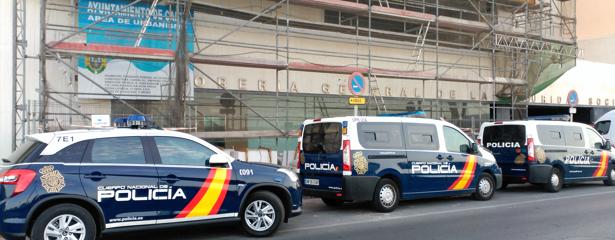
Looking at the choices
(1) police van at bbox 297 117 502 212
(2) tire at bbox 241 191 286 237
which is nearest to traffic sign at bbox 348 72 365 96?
(1) police van at bbox 297 117 502 212

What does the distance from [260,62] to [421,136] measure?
5.07m

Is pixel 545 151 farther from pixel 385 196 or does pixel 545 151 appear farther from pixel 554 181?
pixel 385 196

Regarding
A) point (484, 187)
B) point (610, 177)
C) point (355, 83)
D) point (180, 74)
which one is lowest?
point (610, 177)

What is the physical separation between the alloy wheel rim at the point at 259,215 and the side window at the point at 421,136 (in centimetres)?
371

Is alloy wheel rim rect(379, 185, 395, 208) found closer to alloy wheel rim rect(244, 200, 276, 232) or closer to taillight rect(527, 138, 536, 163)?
alloy wheel rim rect(244, 200, 276, 232)

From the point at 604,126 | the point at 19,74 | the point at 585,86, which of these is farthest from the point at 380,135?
the point at 585,86

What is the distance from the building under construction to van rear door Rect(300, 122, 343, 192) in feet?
9.46

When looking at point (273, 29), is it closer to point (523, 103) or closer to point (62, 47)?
point (62, 47)

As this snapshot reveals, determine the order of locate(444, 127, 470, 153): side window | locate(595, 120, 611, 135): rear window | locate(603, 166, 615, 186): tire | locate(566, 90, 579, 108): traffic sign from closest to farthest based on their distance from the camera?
locate(444, 127, 470, 153): side window
locate(603, 166, 615, 186): tire
locate(595, 120, 611, 135): rear window
locate(566, 90, 579, 108): traffic sign

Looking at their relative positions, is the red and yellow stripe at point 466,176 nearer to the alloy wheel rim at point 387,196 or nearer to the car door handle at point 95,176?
the alloy wheel rim at point 387,196

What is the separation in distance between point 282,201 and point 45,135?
131 inches

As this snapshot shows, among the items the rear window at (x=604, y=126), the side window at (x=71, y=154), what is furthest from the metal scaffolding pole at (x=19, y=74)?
the rear window at (x=604, y=126)

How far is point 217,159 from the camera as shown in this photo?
7.27 metres

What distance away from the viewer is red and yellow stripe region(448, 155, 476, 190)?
1106 cm
